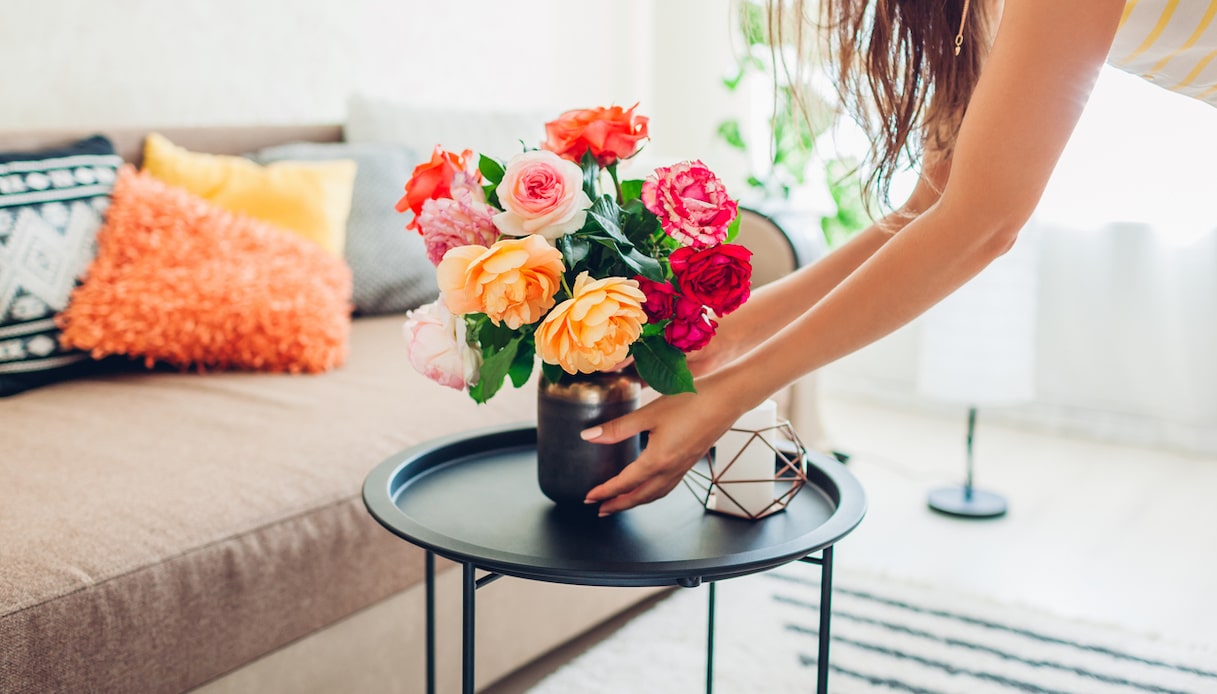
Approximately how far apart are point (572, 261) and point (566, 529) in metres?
0.28

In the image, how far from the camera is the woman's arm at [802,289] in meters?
1.13

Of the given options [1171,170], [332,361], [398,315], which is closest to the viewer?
[332,361]

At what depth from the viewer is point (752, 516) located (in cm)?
103

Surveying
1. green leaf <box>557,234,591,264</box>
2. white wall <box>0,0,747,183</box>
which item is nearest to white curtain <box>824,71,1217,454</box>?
white wall <box>0,0,747,183</box>

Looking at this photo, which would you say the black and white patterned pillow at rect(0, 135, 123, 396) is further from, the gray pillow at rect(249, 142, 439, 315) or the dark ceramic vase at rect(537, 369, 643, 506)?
the dark ceramic vase at rect(537, 369, 643, 506)

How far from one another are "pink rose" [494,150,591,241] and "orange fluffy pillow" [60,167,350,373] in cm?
93

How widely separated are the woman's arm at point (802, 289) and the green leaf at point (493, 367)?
0.28 m

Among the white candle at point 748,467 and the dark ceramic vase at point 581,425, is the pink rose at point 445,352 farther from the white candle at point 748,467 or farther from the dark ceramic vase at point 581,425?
the white candle at point 748,467

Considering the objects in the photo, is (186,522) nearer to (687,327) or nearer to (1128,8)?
(687,327)

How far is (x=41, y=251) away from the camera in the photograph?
1.55m

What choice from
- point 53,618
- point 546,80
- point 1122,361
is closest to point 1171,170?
point 1122,361

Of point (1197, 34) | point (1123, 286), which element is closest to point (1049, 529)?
point (1123, 286)

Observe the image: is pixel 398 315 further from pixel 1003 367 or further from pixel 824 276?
pixel 1003 367

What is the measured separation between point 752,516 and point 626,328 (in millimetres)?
308
